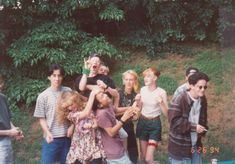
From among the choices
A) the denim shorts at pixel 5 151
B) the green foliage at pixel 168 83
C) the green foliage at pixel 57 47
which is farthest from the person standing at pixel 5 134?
the green foliage at pixel 168 83

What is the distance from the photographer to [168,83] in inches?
326

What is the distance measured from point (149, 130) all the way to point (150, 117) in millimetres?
144

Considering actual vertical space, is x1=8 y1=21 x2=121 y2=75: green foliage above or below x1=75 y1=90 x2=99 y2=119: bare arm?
above

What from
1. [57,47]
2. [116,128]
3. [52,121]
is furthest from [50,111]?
[57,47]

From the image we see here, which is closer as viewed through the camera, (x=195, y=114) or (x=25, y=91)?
(x=195, y=114)

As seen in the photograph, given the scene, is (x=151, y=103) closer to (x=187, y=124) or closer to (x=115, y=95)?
(x=115, y=95)

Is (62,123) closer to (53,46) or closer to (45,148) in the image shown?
(45,148)

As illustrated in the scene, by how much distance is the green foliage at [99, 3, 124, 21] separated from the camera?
8383 mm

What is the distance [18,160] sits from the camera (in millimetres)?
6520

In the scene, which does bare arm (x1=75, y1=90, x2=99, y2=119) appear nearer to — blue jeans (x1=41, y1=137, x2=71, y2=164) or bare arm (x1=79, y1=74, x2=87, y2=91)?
bare arm (x1=79, y1=74, x2=87, y2=91)

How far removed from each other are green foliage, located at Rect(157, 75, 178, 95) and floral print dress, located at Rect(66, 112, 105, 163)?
11.9ft

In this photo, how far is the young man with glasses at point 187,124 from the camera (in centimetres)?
425

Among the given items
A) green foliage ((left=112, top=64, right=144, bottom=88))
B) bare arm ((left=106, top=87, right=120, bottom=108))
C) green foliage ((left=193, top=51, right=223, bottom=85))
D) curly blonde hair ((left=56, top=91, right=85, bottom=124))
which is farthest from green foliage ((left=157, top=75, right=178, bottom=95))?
curly blonde hair ((left=56, top=91, right=85, bottom=124))

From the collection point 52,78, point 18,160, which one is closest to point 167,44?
point 18,160
